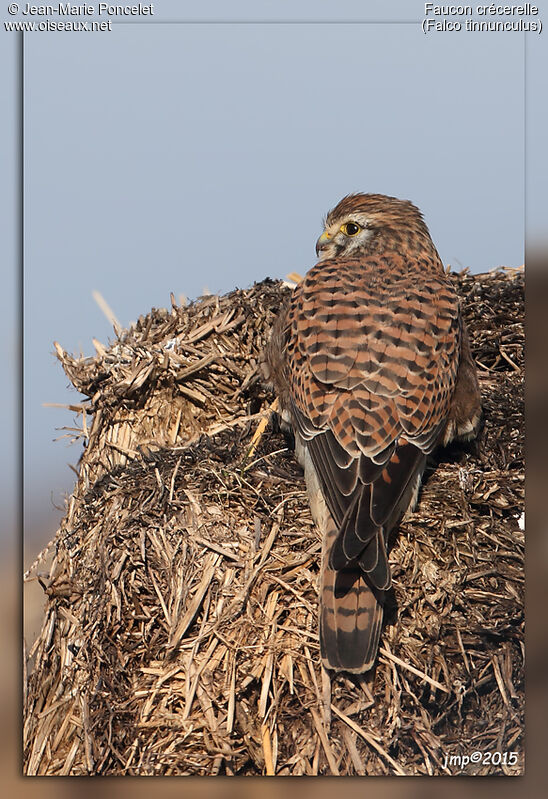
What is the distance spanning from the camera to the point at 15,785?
280 centimetres

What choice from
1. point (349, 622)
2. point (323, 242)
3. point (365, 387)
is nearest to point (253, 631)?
point (349, 622)

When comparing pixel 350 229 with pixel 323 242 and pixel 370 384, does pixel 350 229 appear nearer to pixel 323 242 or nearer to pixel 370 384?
pixel 323 242

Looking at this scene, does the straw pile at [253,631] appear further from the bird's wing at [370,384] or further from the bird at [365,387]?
the bird's wing at [370,384]

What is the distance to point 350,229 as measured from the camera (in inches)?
→ 147

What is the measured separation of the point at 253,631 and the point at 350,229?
5.56ft

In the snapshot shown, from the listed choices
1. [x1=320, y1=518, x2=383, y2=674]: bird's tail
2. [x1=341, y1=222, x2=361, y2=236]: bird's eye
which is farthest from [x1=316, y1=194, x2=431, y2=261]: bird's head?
[x1=320, y1=518, x2=383, y2=674]: bird's tail

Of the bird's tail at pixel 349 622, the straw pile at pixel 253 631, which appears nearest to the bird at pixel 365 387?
the bird's tail at pixel 349 622

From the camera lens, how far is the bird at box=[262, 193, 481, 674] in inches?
108

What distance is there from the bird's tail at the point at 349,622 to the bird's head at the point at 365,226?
57.6 inches

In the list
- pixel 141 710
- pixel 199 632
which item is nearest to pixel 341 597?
pixel 199 632

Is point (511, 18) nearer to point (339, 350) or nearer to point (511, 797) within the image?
point (339, 350)

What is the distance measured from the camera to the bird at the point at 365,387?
9.03 feet

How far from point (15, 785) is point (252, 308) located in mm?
2019

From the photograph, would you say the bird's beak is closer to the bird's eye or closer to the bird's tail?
the bird's eye
